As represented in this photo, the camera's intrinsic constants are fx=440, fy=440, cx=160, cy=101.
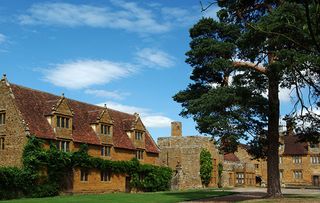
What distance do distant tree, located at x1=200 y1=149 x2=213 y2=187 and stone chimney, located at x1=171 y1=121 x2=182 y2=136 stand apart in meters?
5.09

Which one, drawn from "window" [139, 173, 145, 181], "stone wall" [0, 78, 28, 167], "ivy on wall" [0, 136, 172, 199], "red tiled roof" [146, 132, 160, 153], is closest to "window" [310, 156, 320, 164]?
"red tiled roof" [146, 132, 160, 153]

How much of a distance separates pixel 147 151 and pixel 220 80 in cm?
2124

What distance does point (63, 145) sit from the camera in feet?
119

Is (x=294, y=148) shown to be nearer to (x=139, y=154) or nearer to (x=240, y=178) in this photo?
(x=240, y=178)

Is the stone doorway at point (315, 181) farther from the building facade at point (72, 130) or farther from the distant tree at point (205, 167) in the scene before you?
the building facade at point (72, 130)

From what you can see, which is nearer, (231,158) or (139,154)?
(139,154)

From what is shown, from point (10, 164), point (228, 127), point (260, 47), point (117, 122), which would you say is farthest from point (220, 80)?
Answer: point (117, 122)

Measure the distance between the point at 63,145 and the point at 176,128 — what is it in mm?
25069

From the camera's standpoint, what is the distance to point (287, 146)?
254 feet

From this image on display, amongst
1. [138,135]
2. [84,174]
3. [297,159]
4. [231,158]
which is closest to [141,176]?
[138,135]

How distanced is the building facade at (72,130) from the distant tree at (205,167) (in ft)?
31.7

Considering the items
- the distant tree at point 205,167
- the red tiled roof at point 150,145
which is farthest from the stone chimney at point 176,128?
the red tiled roof at point 150,145

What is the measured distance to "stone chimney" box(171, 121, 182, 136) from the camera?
5884 cm

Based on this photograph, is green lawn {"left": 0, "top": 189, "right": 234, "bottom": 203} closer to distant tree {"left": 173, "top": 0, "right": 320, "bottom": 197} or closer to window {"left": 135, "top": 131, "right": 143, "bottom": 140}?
distant tree {"left": 173, "top": 0, "right": 320, "bottom": 197}
